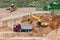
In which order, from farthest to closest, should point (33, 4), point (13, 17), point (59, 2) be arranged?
point (33, 4)
point (59, 2)
point (13, 17)

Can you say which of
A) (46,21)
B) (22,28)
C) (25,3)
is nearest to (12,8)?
(25,3)

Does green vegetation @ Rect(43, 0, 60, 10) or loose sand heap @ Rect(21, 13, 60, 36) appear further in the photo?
green vegetation @ Rect(43, 0, 60, 10)

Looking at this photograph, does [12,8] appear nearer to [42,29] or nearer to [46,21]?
[46,21]

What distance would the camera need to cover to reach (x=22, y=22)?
16.3 meters

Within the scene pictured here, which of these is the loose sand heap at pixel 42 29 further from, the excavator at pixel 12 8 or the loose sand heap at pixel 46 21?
the excavator at pixel 12 8

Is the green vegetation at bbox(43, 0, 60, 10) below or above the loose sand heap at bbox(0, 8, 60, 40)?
above

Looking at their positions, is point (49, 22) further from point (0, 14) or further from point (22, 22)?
point (0, 14)

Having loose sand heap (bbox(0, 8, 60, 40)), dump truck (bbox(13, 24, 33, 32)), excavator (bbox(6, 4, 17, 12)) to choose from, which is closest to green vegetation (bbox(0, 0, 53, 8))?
excavator (bbox(6, 4, 17, 12))

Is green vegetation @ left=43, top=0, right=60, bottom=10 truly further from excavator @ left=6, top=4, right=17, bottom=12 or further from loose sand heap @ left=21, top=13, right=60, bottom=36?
excavator @ left=6, top=4, right=17, bottom=12

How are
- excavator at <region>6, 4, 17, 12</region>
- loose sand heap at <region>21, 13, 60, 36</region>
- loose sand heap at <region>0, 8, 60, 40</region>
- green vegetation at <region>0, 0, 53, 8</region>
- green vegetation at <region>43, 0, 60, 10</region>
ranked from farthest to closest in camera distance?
green vegetation at <region>0, 0, 53, 8</region> → excavator at <region>6, 4, 17, 12</region> → green vegetation at <region>43, 0, 60, 10</region> → loose sand heap at <region>21, 13, 60, 36</region> → loose sand heap at <region>0, 8, 60, 40</region>

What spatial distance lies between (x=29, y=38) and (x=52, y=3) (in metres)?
5.86

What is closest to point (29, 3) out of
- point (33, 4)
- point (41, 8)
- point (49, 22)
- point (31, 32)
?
point (33, 4)

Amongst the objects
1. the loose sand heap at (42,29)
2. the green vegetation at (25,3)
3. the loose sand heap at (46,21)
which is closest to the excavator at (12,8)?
the green vegetation at (25,3)

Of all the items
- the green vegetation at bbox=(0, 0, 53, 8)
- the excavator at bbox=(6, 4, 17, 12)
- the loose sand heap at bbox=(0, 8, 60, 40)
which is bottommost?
the loose sand heap at bbox=(0, 8, 60, 40)
